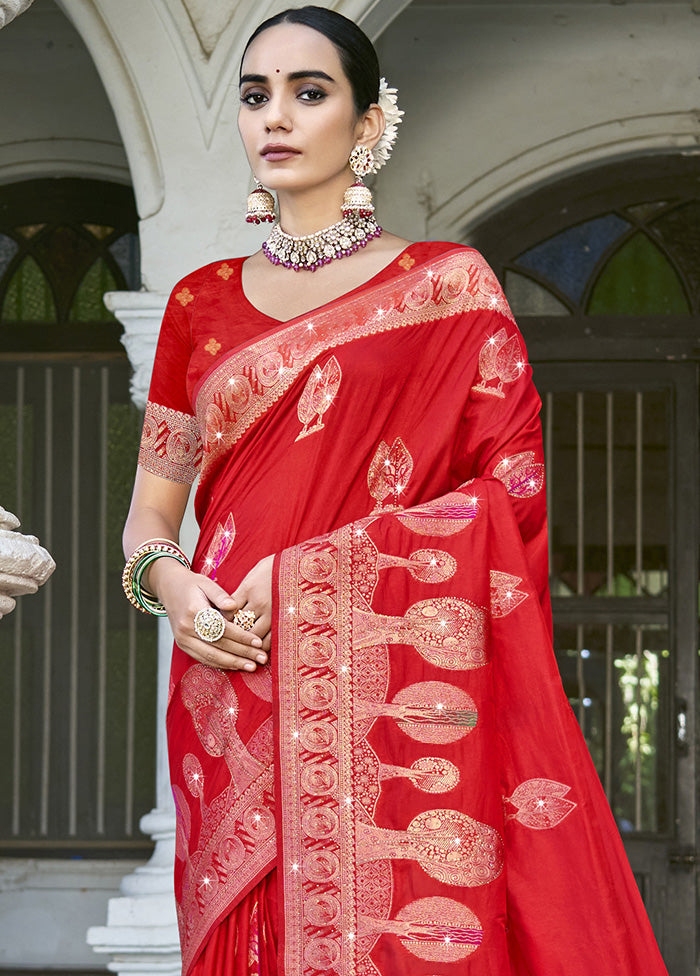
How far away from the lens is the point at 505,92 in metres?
4.12

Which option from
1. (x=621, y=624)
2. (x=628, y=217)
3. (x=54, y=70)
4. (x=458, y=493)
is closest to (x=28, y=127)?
(x=54, y=70)

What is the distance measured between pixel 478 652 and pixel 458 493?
182mm

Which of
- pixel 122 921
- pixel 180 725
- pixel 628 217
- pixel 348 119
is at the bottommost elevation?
pixel 122 921

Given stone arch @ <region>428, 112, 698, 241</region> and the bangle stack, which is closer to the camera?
the bangle stack

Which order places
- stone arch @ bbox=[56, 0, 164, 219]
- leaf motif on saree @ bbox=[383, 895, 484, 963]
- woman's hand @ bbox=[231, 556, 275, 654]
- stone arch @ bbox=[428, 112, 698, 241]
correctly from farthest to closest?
stone arch @ bbox=[428, 112, 698, 241] < stone arch @ bbox=[56, 0, 164, 219] < woman's hand @ bbox=[231, 556, 275, 654] < leaf motif on saree @ bbox=[383, 895, 484, 963]

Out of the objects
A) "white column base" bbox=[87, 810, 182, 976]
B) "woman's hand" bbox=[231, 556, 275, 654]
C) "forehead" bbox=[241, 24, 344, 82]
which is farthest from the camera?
"white column base" bbox=[87, 810, 182, 976]

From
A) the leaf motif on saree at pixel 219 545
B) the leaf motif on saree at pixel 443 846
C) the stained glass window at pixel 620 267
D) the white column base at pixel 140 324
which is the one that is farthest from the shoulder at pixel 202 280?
the stained glass window at pixel 620 267

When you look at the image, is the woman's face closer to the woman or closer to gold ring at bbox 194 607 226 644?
the woman

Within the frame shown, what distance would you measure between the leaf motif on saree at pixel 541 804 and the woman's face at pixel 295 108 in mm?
761

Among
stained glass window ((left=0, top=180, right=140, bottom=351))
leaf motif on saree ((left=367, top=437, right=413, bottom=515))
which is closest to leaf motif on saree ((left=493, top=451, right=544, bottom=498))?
leaf motif on saree ((left=367, top=437, right=413, bottom=515))

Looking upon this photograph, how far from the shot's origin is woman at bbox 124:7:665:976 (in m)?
1.41

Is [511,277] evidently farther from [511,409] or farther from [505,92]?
[511,409]

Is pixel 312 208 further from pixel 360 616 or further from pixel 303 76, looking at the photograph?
pixel 360 616

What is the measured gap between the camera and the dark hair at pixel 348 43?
5.25 ft
